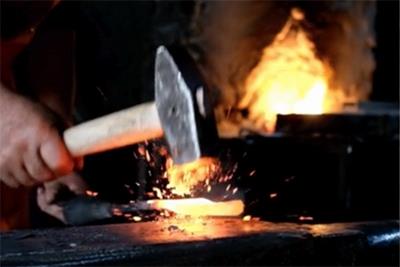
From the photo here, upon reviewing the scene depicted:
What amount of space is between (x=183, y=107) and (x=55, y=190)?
0.85 m

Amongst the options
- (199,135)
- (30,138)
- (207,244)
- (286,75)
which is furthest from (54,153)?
(286,75)

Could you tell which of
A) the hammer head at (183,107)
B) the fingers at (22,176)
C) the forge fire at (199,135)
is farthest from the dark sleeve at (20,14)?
the hammer head at (183,107)

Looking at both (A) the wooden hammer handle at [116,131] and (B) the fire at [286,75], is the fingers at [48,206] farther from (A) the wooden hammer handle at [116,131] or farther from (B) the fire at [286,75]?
(B) the fire at [286,75]

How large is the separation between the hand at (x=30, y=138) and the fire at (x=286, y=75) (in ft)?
7.15

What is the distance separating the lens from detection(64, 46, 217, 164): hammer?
1411 millimetres

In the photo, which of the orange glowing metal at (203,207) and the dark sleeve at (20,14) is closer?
the orange glowing metal at (203,207)

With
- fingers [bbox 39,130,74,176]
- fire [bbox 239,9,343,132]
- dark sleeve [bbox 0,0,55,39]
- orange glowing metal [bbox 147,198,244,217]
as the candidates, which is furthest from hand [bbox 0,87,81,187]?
fire [bbox 239,9,343,132]

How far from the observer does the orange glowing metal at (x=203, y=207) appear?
1.61m

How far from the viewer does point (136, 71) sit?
13.4 feet

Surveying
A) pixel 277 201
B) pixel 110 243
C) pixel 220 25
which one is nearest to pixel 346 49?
pixel 220 25

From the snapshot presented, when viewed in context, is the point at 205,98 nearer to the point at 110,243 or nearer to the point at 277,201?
the point at 110,243

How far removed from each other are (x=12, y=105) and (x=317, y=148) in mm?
1691

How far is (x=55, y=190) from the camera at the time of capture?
7.09 feet

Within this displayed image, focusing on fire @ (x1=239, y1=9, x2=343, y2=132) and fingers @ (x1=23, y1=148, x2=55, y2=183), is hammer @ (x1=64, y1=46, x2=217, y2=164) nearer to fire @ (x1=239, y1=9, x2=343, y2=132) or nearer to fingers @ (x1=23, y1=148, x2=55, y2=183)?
fingers @ (x1=23, y1=148, x2=55, y2=183)
